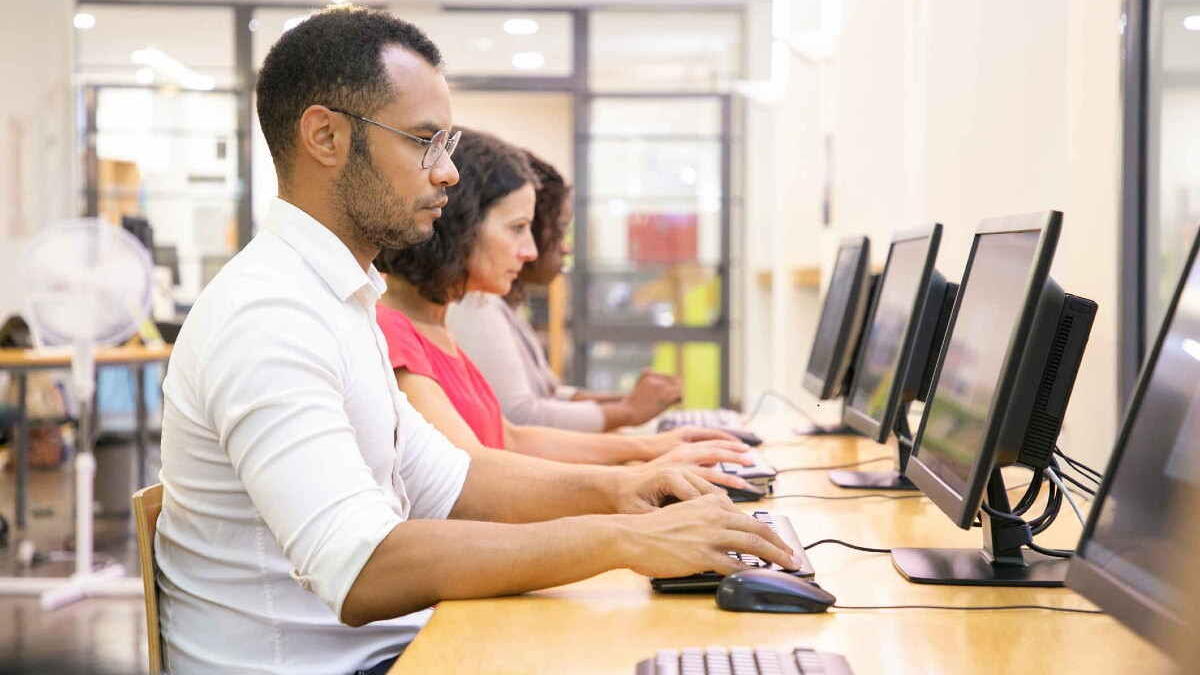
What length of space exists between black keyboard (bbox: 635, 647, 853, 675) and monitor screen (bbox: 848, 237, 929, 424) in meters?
0.99

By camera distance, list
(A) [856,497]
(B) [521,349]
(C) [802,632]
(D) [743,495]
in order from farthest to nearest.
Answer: (B) [521,349], (A) [856,497], (D) [743,495], (C) [802,632]

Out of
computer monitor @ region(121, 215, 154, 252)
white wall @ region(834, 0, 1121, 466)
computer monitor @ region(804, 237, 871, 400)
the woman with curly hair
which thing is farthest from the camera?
computer monitor @ region(121, 215, 154, 252)

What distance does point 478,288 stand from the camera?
2.80 metres

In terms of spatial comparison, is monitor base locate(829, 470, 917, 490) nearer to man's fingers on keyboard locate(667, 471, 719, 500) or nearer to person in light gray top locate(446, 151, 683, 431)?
man's fingers on keyboard locate(667, 471, 719, 500)

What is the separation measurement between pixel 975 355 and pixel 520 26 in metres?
7.14

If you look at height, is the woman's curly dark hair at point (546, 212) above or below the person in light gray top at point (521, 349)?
above

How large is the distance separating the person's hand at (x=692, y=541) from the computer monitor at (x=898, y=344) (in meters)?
0.64

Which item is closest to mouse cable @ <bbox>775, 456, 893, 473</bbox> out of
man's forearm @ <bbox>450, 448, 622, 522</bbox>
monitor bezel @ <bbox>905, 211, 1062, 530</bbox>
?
man's forearm @ <bbox>450, 448, 622, 522</bbox>

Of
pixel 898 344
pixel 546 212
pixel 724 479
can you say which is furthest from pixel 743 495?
pixel 546 212

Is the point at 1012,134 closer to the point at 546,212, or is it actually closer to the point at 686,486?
the point at 546,212

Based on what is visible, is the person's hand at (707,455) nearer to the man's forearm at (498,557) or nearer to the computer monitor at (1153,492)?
the man's forearm at (498,557)

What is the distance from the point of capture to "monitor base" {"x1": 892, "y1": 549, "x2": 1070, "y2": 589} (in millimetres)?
1513

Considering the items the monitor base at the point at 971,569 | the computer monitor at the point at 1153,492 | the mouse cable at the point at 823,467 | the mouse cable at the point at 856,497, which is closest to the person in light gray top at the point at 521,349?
the mouse cable at the point at 823,467

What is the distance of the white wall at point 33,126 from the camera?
25.1 feet
